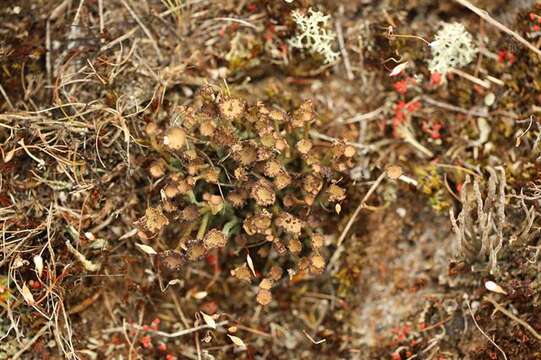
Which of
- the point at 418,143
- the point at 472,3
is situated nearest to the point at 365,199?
the point at 418,143

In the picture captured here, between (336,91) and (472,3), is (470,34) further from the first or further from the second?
(336,91)

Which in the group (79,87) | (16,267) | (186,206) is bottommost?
(16,267)

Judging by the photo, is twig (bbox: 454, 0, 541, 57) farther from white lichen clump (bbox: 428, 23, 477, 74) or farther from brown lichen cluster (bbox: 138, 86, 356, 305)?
brown lichen cluster (bbox: 138, 86, 356, 305)

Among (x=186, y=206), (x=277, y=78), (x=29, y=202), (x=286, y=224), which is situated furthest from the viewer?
(x=277, y=78)

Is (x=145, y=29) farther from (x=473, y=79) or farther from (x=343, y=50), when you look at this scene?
(x=473, y=79)

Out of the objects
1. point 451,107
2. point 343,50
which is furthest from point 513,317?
point 343,50

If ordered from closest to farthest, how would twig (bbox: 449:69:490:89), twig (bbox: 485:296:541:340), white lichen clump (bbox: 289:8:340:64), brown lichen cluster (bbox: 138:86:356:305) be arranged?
brown lichen cluster (bbox: 138:86:356:305) → twig (bbox: 485:296:541:340) → white lichen clump (bbox: 289:8:340:64) → twig (bbox: 449:69:490:89)

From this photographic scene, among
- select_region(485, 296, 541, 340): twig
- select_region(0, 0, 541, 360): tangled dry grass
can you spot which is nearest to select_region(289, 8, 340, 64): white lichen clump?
select_region(0, 0, 541, 360): tangled dry grass
